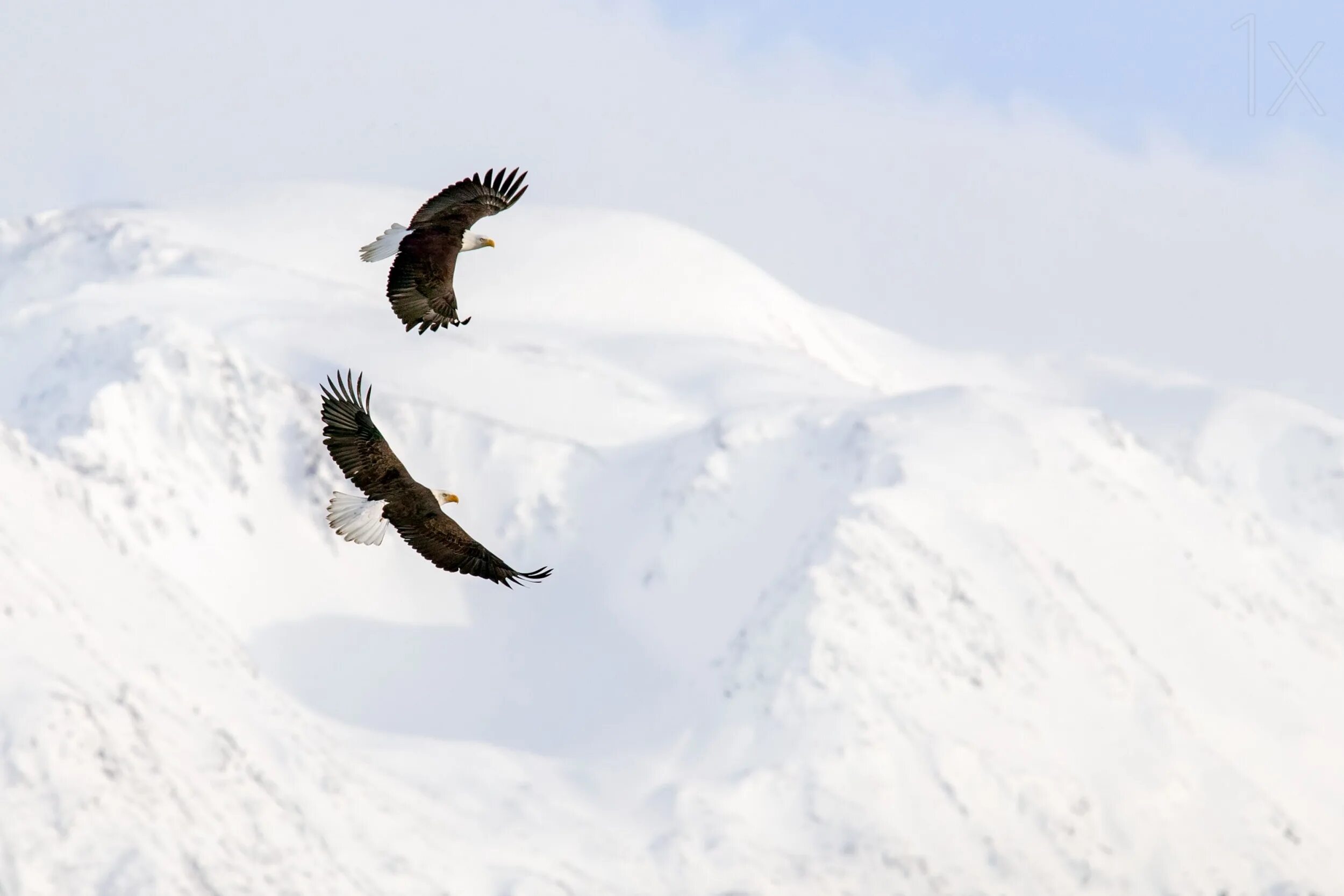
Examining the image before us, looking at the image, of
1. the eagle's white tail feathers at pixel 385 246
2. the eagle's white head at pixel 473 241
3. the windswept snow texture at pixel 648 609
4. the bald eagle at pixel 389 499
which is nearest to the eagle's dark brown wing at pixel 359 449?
the bald eagle at pixel 389 499

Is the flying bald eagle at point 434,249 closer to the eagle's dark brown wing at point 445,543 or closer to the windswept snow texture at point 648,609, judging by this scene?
the eagle's dark brown wing at point 445,543

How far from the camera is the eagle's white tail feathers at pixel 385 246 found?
2711 cm

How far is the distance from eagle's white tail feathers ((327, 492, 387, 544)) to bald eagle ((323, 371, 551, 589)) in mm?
17

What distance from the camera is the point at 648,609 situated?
135250mm

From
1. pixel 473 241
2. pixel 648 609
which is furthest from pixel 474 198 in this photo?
pixel 648 609

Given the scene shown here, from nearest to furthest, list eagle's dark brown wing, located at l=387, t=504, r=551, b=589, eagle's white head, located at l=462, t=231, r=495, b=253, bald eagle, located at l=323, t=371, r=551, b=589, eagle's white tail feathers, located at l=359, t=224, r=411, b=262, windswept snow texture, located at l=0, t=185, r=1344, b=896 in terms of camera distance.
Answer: eagle's white tail feathers, located at l=359, t=224, r=411, b=262, bald eagle, located at l=323, t=371, r=551, b=589, eagle's dark brown wing, located at l=387, t=504, r=551, b=589, eagle's white head, located at l=462, t=231, r=495, b=253, windswept snow texture, located at l=0, t=185, r=1344, b=896

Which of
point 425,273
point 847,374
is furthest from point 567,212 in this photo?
point 425,273

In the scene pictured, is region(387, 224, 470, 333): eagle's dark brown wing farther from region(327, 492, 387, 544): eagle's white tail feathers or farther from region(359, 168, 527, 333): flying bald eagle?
region(327, 492, 387, 544): eagle's white tail feathers

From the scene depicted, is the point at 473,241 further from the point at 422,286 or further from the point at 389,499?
the point at 389,499

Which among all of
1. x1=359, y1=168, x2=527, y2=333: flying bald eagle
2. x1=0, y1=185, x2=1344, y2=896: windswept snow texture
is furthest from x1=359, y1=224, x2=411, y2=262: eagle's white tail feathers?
x1=0, y1=185, x2=1344, y2=896: windswept snow texture

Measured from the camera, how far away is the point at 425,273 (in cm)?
2797

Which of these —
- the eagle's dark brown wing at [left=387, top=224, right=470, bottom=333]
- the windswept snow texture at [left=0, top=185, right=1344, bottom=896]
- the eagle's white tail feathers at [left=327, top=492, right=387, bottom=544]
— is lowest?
the eagle's white tail feathers at [left=327, top=492, right=387, bottom=544]

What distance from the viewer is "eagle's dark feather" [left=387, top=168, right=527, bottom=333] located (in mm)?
27844

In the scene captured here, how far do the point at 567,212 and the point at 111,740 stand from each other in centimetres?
8494
